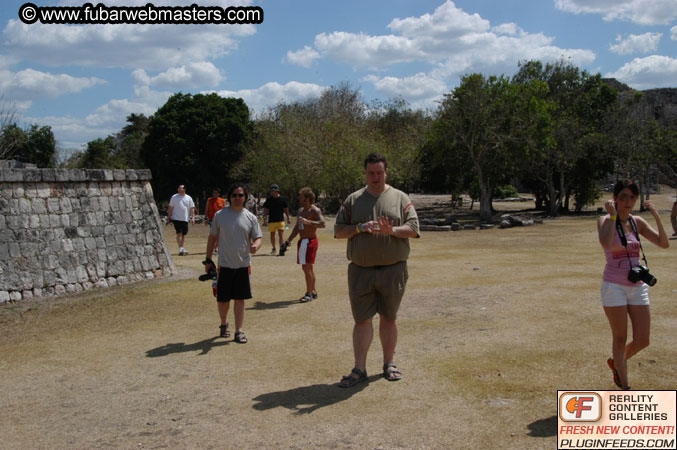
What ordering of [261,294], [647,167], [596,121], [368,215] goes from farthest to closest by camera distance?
1. [596,121]
2. [647,167]
3. [261,294]
4. [368,215]

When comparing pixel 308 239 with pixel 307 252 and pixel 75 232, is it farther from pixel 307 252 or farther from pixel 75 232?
pixel 75 232

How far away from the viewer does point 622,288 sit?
4.42 meters

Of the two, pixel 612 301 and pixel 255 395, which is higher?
pixel 612 301

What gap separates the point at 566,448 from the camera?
3.82 meters

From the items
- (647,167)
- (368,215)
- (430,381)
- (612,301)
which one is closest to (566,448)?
(612,301)

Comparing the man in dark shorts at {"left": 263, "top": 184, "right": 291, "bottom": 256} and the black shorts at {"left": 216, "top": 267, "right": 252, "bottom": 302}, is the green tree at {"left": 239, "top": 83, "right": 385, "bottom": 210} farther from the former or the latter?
the black shorts at {"left": 216, "top": 267, "right": 252, "bottom": 302}

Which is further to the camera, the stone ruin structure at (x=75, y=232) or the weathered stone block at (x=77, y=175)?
the weathered stone block at (x=77, y=175)

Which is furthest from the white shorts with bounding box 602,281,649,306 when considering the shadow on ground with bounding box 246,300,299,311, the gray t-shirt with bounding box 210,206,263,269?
the shadow on ground with bounding box 246,300,299,311

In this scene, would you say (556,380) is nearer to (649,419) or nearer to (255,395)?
(649,419)

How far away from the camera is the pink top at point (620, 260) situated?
441 cm

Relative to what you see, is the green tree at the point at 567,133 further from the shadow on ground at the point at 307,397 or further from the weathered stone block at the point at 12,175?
the shadow on ground at the point at 307,397

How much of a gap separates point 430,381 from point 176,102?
130ft

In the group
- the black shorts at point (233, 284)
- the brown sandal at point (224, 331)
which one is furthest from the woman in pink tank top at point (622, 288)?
the brown sandal at point (224, 331)

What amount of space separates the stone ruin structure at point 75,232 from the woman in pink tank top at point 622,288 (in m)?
9.18
